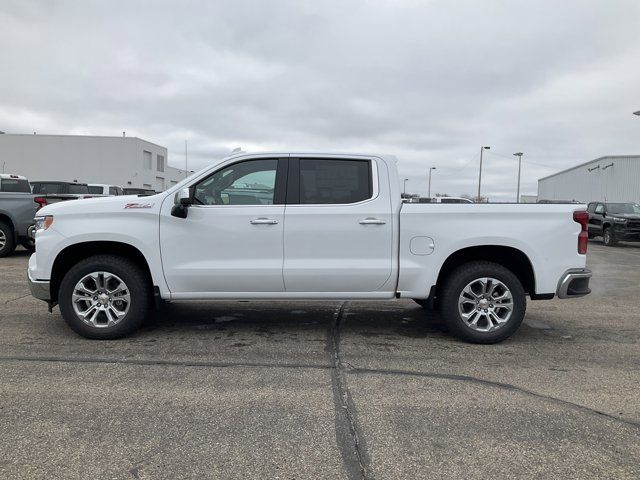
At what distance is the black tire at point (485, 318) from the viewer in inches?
→ 199

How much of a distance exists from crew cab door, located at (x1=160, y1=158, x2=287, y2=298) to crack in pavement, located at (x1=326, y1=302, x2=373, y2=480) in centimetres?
111

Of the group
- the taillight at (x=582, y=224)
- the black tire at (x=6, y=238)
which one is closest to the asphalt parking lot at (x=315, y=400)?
the taillight at (x=582, y=224)

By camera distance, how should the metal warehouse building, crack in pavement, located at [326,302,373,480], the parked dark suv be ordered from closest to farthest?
crack in pavement, located at [326,302,373,480]
the parked dark suv
the metal warehouse building

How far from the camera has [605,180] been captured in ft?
118

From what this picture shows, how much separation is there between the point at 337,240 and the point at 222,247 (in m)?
1.17

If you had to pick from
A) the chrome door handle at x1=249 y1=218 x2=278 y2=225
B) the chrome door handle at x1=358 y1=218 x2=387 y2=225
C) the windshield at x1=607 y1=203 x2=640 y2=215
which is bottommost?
the chrome door handle at x1=249 y1=218 x2=278 y2=225

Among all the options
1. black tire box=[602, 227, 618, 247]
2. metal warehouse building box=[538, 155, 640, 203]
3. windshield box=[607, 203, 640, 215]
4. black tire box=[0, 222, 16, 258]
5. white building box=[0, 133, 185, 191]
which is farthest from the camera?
white building box=[0, 133, 185, 191]

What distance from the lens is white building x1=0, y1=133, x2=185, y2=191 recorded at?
5116 cm

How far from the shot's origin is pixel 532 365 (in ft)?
15.0

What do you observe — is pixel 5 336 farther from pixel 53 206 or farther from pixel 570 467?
pixel 570 467

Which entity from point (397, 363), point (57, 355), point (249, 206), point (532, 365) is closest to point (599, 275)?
point (532, 365)

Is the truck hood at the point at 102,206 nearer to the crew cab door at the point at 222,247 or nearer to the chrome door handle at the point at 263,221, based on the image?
the crew cab door at the point at 222,247

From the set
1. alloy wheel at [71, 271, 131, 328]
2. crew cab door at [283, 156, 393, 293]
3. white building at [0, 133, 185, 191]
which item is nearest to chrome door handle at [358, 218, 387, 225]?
crew cab door at [283, 156, 393, 293]

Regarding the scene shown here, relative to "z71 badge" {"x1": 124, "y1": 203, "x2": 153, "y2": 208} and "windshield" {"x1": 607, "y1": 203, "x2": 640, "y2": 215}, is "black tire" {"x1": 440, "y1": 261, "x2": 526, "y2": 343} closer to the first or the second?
"z71 badge" {"x1": 124, "y1": 203, "x2": 153, "y2": 208}
